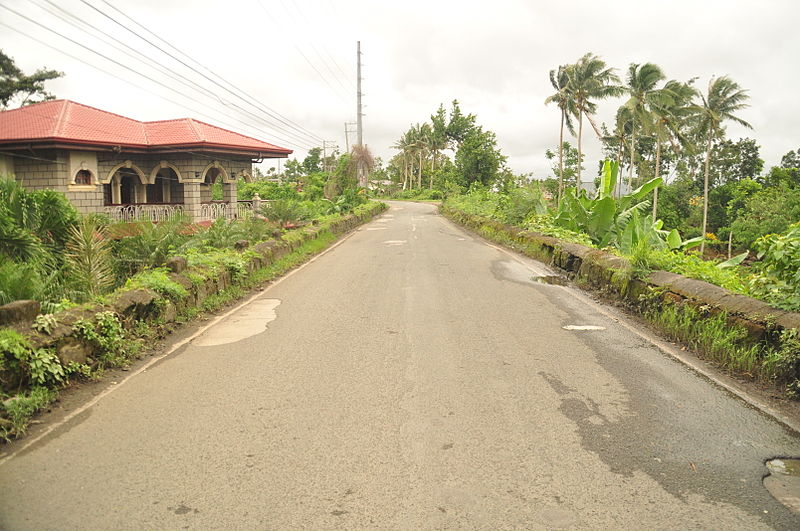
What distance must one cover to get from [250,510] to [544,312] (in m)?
6.53

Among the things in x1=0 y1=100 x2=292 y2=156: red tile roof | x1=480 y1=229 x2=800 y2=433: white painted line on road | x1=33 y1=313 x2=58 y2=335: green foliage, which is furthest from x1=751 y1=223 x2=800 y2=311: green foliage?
x1=0 y1=100 x2=292 y2=156: red tile roof

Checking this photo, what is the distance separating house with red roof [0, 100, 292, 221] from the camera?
2002cm

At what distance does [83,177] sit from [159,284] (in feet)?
51.8

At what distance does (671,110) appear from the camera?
5006cm

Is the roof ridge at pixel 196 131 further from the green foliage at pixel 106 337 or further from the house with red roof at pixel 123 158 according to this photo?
the green foliage at pixel 106 337

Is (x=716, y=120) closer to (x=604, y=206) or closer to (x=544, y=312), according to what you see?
(x=604, y=206)

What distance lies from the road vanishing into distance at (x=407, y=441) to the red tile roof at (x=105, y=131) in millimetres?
15859

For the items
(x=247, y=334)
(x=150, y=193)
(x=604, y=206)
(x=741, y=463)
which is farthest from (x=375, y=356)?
(x=150, y=193)

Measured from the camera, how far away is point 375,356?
6.64 m

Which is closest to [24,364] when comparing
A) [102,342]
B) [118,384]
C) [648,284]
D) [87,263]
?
[118,384]

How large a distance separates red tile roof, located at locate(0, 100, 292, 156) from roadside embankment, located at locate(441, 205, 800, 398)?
16874 millimetres

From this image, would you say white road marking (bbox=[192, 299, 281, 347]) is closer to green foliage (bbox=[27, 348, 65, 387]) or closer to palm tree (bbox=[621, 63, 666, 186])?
green foliage (bbox=[27, 348, 65, 387])

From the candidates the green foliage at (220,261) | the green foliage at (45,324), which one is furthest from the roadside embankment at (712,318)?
the green foliage at (45,324)

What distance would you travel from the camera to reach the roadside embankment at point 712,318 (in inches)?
227
